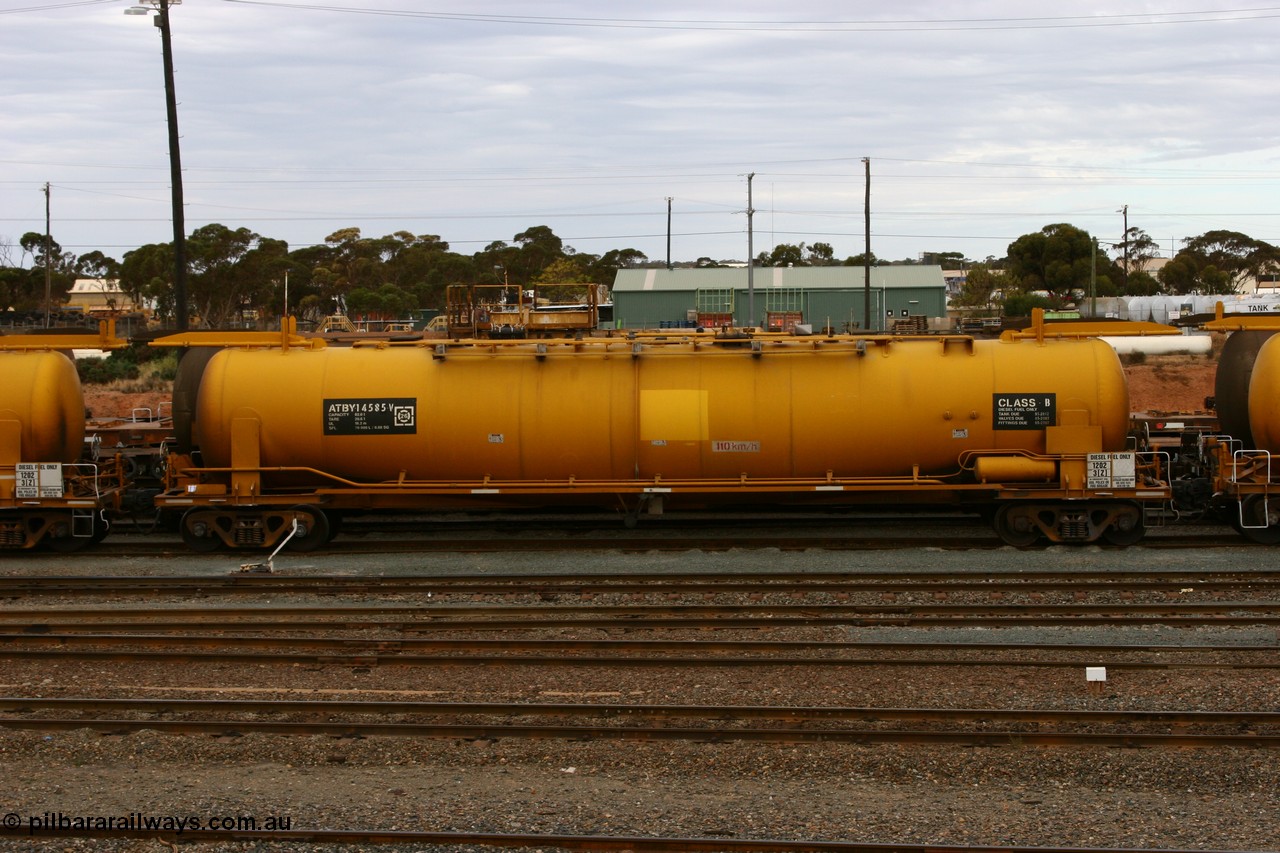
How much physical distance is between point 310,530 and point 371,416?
6.81ft

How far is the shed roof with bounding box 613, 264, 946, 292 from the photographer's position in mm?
68500

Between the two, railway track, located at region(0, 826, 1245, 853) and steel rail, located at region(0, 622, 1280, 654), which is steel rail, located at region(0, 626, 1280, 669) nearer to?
steel rail, located at region(0, 622, 1280, 654)

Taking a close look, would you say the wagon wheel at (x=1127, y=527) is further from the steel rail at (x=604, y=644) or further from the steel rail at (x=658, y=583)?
the steel rail at (x=604, y=644)

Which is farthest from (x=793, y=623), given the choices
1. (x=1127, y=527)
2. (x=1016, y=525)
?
(x=1127, y=527)

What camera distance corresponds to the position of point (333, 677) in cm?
1141

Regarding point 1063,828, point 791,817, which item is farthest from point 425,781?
point 1063,828

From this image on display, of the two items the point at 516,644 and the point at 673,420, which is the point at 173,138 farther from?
the point at 516,644

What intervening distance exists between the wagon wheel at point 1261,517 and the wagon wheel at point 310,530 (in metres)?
14.1

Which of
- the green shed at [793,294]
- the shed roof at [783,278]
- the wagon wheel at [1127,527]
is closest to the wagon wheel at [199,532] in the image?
the wagon wheel at [1127,527]

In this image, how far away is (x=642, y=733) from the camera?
946 cm

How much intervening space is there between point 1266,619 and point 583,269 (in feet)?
281

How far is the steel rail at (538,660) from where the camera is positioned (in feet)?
36.9

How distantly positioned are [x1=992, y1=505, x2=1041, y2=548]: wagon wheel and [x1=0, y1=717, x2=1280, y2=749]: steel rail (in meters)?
8.05

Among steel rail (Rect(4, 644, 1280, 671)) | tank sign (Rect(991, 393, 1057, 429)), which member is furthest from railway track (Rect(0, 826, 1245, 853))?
tank sign (Rect(991, 393, 1057, 429))
